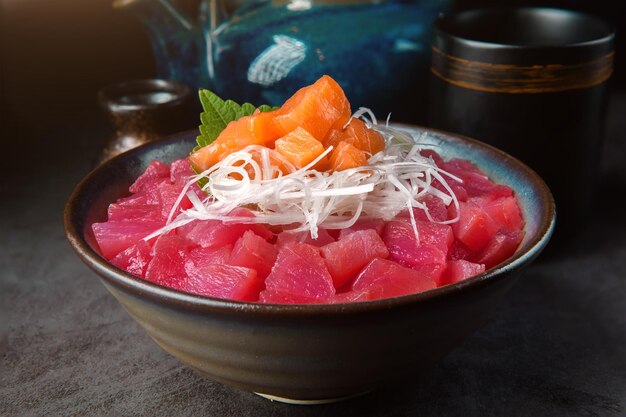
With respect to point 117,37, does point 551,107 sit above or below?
above

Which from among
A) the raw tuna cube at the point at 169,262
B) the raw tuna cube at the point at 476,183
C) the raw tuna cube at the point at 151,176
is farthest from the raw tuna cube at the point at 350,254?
the raw tuna cube at the point at 151,176

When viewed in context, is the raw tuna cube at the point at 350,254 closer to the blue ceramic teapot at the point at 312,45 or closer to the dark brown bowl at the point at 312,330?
the dark brown bowl at the point at 312,330

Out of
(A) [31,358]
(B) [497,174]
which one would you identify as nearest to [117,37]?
(A) [31,358]

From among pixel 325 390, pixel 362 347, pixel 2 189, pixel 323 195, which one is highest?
pixel 323 195

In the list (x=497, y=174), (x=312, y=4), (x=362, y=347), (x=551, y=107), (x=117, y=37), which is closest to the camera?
(x=362, y=347)

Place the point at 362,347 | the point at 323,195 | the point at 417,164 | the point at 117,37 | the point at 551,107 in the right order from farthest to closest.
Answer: the point at 117,37, the point at 551,107, the point at 417,164, the point at 323,195, the point at 362,347

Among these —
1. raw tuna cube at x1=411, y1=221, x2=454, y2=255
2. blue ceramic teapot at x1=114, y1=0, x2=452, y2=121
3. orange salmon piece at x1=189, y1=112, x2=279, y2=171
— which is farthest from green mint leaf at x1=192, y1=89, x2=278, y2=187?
blue ceramic teapot at x1=114, y1=0, x2=452, y2=121

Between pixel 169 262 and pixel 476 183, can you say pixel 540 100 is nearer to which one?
pixel 476 183

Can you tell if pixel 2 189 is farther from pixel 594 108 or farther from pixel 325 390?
pixel 594 108

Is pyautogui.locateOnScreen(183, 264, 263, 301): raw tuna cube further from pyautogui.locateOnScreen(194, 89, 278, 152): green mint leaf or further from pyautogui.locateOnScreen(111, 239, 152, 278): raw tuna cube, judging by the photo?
pyautogui.locateOnScreen(194, 89, 278, 152): green mint leaf
